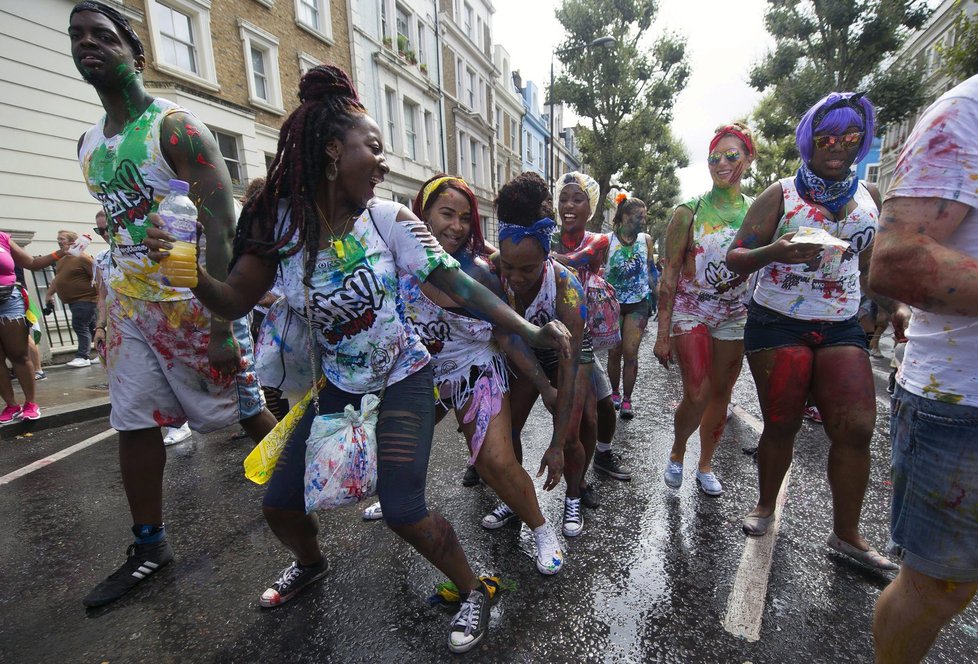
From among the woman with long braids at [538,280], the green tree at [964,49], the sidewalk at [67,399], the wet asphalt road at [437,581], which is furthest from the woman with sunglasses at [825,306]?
the green tree at [964,49]

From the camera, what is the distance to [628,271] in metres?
4.49

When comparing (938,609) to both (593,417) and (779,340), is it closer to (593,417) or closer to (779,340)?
(779,340)

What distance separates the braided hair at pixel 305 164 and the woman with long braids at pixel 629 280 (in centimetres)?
327

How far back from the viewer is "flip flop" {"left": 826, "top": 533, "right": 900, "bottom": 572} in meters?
2.07

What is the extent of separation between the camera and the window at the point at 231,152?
37.3 feet

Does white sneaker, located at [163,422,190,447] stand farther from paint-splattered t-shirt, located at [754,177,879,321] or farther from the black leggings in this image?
paint-splattered t-shirt, located at [754,177,879,321]

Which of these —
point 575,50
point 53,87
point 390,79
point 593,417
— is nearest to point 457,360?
point 593,417

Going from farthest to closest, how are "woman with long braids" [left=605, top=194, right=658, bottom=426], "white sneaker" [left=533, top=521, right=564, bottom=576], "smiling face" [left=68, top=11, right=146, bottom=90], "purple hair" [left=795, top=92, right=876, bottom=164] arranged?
"woman with long braids" [left=605, top=194, right=658, bottom=426] → "white sneaker" [left=533, top=521, right=564, bottom=576] → "purple hair" [left=795, top=92, right=876, bottom=164] → "smiling face" [left=68, top=11, right=146, bottom=90]

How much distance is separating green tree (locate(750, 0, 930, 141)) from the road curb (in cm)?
1924

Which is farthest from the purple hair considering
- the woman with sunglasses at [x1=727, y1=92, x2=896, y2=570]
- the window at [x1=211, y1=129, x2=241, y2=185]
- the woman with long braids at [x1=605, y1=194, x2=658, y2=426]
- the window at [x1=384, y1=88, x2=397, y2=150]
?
the window at [x1=384, y1=88, x2=397, y2=150]

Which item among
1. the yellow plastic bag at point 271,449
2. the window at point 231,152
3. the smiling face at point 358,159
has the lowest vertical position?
the yellow plastic bag at point 271,449

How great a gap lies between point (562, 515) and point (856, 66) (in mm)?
18330

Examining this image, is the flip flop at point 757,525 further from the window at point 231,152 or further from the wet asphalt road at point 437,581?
the window at point 231,152

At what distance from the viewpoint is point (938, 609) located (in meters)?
1.23
